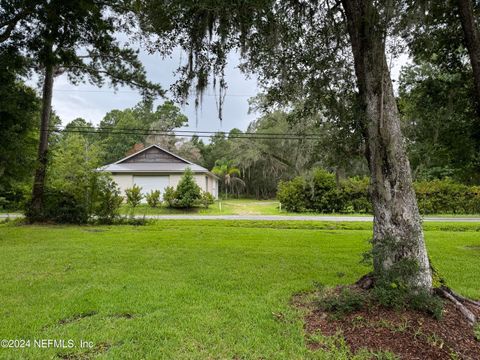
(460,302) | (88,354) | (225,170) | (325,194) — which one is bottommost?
(88,354)

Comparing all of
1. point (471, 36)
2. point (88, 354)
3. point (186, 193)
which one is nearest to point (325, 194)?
point (186, 193)

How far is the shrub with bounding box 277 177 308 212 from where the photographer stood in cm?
1728

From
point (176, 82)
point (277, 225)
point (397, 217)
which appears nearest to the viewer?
point (397, 217)

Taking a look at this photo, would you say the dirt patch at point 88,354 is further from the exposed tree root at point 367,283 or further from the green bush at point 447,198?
the green bush at point 447,198

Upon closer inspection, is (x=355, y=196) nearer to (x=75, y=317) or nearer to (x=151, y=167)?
(x=151, y=167)

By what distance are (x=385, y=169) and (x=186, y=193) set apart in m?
15.7

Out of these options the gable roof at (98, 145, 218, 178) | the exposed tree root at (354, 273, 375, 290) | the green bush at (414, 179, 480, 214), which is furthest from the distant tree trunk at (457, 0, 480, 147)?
the gable roof at (98, 145, 218, 178)

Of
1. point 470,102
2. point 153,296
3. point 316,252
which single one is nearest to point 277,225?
point 316,252

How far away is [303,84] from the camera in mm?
4281

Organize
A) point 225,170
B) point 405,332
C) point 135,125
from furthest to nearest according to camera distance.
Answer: point 135,125
point 225,170
point 405,332

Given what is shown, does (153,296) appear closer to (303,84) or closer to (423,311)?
(423,311)

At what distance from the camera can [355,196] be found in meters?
16.6

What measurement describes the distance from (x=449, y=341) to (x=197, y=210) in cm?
1645

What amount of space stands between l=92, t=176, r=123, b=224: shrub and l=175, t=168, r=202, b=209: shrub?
6.83 metres
